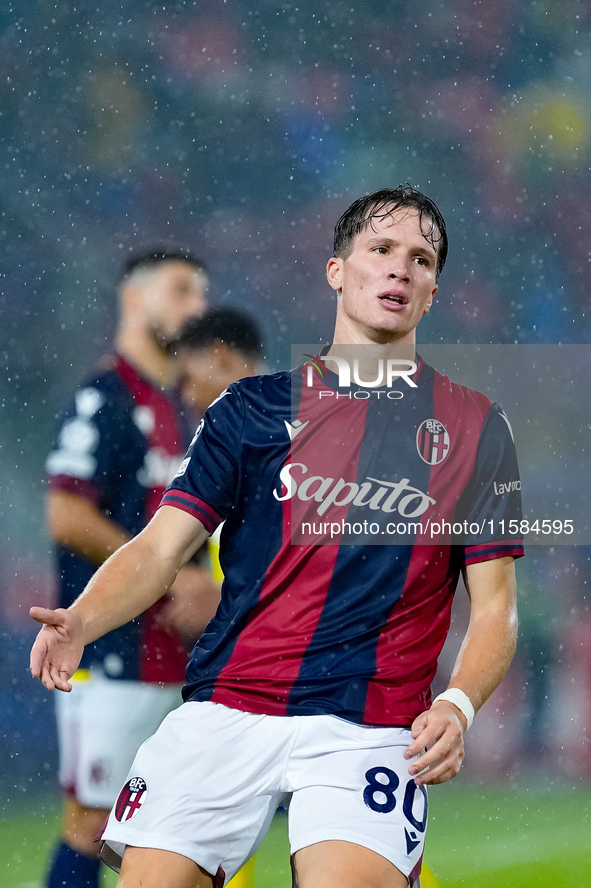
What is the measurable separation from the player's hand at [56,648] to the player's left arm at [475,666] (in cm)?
52

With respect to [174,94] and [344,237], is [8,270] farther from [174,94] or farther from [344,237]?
[344,237]

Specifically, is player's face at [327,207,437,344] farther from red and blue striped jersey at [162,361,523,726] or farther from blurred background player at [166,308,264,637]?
blurred background player at [166,308,264,637]

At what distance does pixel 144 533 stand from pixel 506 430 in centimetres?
67

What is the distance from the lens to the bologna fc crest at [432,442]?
190 centimetres

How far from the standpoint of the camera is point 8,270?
498cm

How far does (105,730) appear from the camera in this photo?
2570 mm

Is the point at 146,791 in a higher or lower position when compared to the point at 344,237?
lower

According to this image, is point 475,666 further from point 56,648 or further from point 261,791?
point 56,648

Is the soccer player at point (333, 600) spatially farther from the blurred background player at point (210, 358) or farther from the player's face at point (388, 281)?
the blurred background player at point (210, 358)

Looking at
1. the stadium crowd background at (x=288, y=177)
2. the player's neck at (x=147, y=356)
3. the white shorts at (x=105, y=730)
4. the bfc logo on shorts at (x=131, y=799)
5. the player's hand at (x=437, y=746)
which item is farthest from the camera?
the stadium crowd background at (x=288, y=177)

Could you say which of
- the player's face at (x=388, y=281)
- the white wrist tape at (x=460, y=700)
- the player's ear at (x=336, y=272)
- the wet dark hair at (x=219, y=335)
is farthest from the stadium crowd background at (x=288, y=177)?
the white wrist tape at (x=460, y=700)

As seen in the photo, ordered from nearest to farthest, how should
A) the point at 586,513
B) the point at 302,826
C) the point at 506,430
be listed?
the point at 302,826 → the point at 506,430 → the point at 586,513

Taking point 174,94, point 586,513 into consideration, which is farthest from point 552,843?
point 174,94

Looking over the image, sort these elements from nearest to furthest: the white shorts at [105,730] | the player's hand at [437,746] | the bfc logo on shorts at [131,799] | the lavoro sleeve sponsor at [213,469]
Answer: the player's hand at [437,746] → the bfc logo on shorts at [131,799] → the lavoro sleeve sponsor at [213,469] → the white shorts at [105,730]
